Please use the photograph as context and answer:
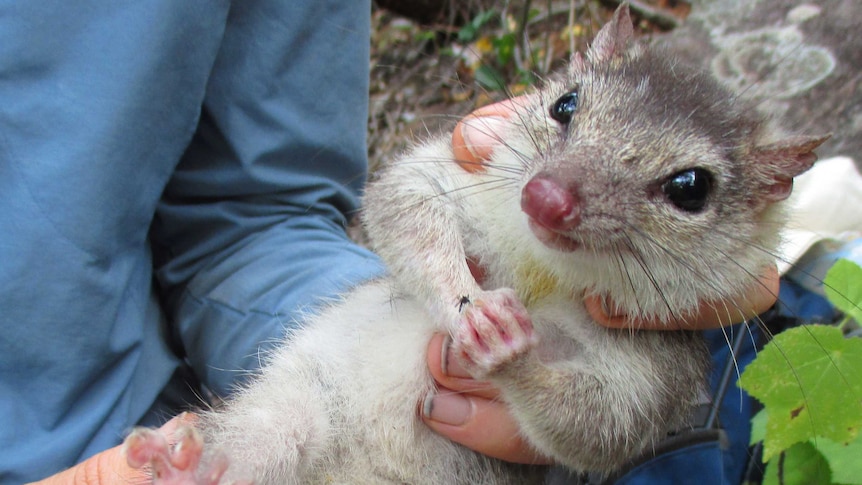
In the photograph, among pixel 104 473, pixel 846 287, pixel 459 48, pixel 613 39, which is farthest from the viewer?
pixel 459 48

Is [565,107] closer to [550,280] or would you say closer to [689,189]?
[689,189]

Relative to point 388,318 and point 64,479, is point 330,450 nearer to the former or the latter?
point 388,318

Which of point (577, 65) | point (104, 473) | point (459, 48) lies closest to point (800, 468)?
point (577, 65)

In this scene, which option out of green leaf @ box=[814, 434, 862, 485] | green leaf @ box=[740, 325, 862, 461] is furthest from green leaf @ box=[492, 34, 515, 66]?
green leaf @ box=[814, 434, 862, 485]

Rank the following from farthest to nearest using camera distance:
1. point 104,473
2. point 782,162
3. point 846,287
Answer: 1. point 104,473
2. point 782,162
3. point 846,287

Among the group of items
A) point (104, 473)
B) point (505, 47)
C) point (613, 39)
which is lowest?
point (104, 473)

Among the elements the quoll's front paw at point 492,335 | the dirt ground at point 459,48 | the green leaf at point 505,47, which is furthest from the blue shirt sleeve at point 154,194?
the green leaf at point 505,47

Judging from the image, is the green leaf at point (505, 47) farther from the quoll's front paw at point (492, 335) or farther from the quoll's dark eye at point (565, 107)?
the quoll's front paw at point (492, 335)
